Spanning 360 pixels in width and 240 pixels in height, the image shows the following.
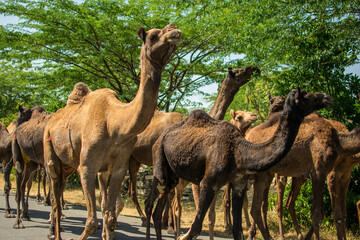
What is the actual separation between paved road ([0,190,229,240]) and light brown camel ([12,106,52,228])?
0.35 metres

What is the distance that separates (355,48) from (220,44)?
6870mm

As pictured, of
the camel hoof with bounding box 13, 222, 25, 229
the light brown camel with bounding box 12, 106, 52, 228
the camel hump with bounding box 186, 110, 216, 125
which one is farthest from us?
the light brown camel with bounding box 12, 106, 52, 228

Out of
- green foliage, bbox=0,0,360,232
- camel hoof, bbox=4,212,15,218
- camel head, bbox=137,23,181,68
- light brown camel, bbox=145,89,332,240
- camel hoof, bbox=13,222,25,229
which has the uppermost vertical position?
green foliage, bbox=0,0,360,232

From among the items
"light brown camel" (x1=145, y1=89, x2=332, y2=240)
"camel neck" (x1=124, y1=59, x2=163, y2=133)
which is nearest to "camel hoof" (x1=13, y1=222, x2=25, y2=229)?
"light brown camel" (x1=145, y1=89, x2=332, y2=240)

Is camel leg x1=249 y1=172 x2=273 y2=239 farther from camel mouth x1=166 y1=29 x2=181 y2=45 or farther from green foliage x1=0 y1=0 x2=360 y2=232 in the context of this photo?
camel mouth x1=166 y1=29 x2=181 y2=45

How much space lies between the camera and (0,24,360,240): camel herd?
5.42 metres

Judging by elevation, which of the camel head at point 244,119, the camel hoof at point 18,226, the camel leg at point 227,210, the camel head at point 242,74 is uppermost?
the camel head at point 242,74

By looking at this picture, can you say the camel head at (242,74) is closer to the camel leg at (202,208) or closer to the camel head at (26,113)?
the camel leg at (202,208)

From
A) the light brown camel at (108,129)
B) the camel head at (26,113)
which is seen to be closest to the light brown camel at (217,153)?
the light brown camel at (108,129)

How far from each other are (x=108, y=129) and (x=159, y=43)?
157cm

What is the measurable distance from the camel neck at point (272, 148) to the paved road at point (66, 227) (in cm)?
347

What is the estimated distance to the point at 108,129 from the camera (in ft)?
19.9

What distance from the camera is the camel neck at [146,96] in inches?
217

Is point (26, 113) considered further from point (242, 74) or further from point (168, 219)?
point (242, 74)
